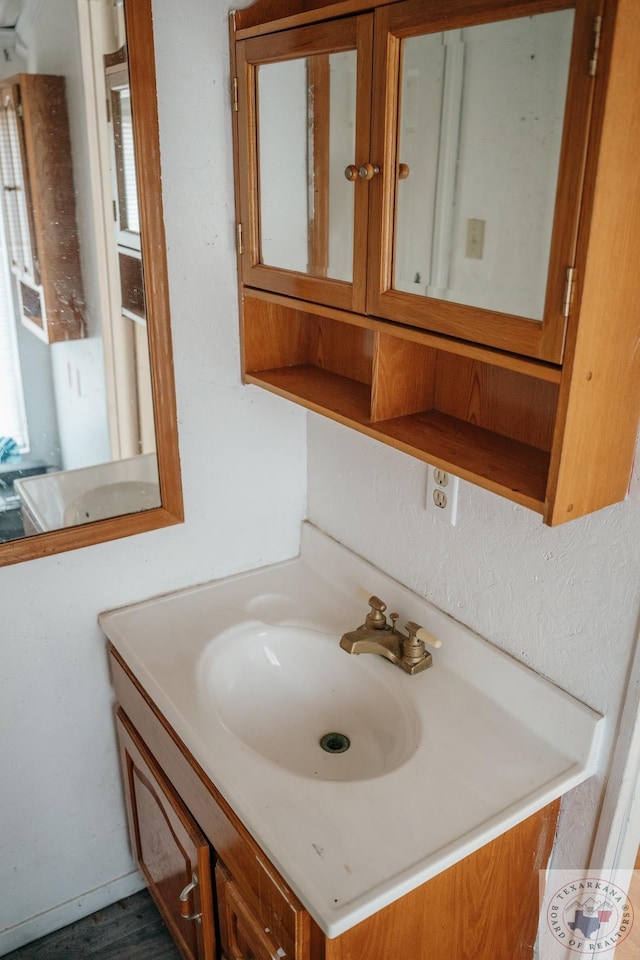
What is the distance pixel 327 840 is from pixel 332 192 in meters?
0.96

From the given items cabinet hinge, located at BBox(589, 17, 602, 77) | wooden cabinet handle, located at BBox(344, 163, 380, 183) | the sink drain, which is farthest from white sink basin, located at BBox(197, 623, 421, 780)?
cabinet hinge, located at BBox(589, 17, 602, 77)

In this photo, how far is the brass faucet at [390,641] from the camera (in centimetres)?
139

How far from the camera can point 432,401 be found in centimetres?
130

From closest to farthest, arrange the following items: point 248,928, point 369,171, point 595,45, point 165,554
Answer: point 595,45, point 369,171, point 248,928, point 165,554

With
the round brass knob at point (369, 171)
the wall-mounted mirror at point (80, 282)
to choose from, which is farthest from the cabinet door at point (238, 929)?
the round brass knob at point (369, 171)

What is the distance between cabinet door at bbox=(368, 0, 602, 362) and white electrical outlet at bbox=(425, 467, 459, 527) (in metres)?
0.37

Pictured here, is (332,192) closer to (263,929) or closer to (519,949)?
(263,929)

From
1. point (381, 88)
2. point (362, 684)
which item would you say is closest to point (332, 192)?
point (381, 88)

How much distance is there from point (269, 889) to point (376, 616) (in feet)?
1.73

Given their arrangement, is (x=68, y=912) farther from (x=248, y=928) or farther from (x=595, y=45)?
(x=595, y=45)

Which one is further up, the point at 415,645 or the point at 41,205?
the point at 41,205

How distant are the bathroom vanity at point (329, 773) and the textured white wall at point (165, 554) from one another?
7 cm

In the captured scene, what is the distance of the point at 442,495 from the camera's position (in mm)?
1375

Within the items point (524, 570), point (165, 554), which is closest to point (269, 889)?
point (524, 570)
